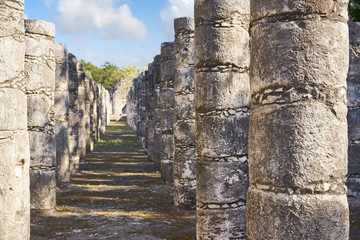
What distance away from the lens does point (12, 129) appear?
5.12 meters

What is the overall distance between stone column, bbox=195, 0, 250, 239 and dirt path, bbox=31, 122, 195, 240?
0.93 metres

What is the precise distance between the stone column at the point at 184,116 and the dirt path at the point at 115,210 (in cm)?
43

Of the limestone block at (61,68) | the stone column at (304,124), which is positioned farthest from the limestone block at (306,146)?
the limestone block at (61,68)

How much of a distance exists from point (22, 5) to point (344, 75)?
369cm

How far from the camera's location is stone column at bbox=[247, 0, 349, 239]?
11.1 ft

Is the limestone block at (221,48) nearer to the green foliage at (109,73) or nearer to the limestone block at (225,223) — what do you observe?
the limestone block at (225,223)

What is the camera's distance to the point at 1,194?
16.4ft

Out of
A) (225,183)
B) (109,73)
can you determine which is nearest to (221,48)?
(225,183)

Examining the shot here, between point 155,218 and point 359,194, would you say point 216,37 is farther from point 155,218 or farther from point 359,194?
point 359,194

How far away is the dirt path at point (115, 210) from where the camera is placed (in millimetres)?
7285

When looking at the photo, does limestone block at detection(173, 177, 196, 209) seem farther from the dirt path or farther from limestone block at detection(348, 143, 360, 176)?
limestone block at detection(348, 143, 360, 176)

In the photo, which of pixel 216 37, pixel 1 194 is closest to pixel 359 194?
pixel 216 37

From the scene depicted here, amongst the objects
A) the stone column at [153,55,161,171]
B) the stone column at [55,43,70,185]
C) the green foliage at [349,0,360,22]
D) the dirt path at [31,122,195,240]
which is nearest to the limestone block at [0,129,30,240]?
the dirt path at [31,122,195,240]

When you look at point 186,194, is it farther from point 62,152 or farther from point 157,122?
point 157,122
